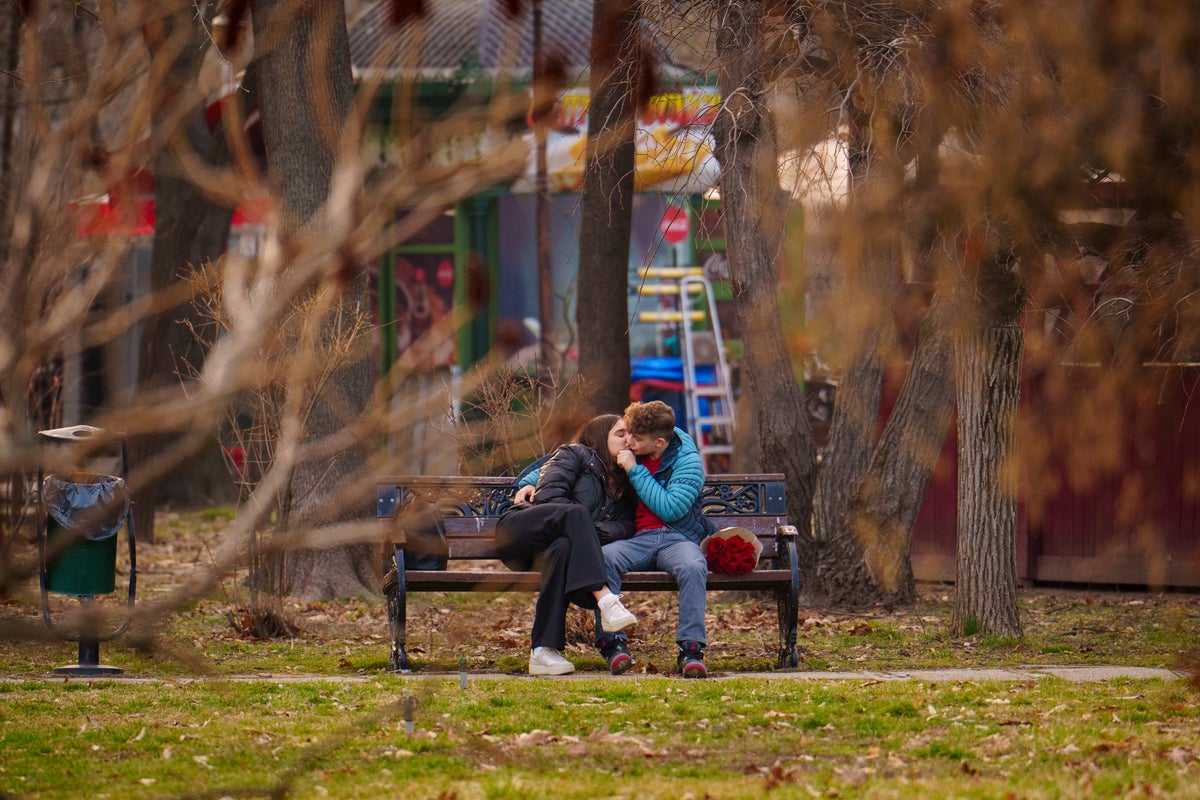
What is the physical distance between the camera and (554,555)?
293 inches

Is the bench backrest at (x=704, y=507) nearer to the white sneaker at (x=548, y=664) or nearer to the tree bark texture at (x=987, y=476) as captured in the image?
the white sneaker at (x=548, y=664)

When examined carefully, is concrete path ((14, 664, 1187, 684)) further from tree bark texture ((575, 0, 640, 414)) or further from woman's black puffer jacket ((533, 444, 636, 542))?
tree bark texture ((575, 0, 640, 414))

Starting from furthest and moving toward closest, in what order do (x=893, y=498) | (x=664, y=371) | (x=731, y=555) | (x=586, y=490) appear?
1. (x=664, y=371)
2. (x=893, y=498)
3. (x=586, y=490)
4. (x=731, y=555)

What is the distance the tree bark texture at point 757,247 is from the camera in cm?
937

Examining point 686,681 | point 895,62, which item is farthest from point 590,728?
point 895,62

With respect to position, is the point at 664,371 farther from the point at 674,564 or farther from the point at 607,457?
the point at 674,564

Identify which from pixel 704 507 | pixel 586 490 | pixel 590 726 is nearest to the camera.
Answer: pixel 590 726

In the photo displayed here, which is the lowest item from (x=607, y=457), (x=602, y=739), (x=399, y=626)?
(x=602, y=739)

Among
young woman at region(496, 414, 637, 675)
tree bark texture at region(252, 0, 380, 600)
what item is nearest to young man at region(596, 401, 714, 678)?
young woman at region(496, 414, 637, 675)

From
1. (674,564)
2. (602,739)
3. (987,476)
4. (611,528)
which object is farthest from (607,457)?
(602,739)

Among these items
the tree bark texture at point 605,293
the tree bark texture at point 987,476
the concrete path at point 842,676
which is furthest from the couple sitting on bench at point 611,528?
the tree bark texture at point 605,293

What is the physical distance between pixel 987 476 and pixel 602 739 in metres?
3.79

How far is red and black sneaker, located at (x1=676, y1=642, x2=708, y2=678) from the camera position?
711cm

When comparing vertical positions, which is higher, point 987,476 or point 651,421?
point 651,421
